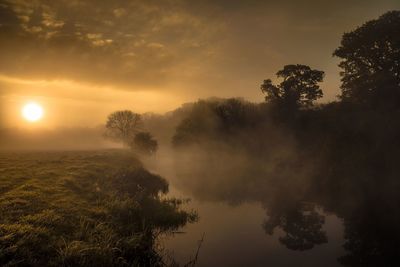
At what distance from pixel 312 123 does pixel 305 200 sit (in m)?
34.6

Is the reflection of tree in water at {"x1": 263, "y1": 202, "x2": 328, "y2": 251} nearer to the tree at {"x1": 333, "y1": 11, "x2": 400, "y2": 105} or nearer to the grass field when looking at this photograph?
the grass field

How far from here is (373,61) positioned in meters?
59.7

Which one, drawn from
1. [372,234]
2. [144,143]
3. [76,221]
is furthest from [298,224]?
[144,143]

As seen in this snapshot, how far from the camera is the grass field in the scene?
47.4 feet

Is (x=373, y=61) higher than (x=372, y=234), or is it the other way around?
(x=373, y=61)

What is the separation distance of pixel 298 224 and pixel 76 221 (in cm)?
2019

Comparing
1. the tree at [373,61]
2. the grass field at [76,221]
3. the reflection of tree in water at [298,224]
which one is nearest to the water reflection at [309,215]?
the reflection of tree in water at [298,224]

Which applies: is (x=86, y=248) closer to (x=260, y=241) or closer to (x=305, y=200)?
(x=260, y=241)

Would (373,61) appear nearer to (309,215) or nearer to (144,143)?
(309,215)

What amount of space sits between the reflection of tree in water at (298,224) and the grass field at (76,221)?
825cm

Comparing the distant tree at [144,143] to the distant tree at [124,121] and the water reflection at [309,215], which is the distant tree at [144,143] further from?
the water reflection at [309,215]

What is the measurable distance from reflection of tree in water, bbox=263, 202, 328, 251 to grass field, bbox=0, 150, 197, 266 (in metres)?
8.25

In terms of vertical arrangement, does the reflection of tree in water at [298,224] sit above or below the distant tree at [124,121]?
below

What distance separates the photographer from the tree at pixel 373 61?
56.5 m
